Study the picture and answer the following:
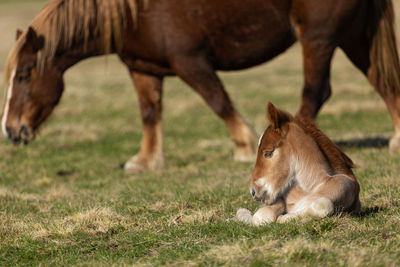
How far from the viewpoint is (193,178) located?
7684 millimetres

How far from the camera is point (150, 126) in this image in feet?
28.8

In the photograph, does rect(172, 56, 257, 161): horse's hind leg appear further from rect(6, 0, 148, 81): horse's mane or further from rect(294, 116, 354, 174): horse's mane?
rect(294, 116, 354, 174): horse's mane

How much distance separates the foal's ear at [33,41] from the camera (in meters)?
7.71

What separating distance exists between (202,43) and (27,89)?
8.15 ft

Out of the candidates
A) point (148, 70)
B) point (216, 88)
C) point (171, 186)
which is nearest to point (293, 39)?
point (216, 88)

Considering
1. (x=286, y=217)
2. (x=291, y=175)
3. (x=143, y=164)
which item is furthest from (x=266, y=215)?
(x=143, y=164)

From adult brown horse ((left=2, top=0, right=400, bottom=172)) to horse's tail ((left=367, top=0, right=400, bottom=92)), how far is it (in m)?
0.01

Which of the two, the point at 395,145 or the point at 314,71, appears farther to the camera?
the point at 395,145

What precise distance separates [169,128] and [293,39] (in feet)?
17.5

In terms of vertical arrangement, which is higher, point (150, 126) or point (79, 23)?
point (79, 23)

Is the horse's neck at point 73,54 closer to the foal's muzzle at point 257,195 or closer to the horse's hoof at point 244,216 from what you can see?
the horse's hoof at point 244,216

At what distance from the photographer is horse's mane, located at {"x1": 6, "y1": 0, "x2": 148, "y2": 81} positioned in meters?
7.88

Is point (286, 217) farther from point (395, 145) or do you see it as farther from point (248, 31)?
point (395, 145)

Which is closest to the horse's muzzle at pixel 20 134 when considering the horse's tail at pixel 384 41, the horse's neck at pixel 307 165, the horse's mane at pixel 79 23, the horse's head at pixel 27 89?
the horse's head at pixel 27 89
